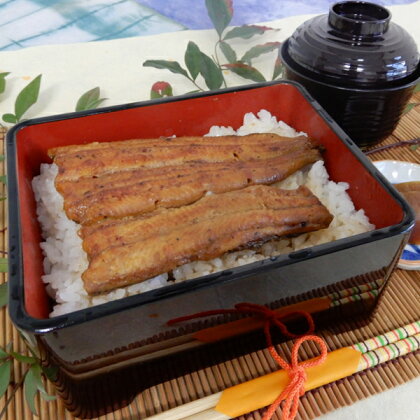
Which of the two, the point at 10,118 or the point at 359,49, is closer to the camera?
the point at 359,49

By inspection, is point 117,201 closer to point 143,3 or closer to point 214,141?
point 214,141

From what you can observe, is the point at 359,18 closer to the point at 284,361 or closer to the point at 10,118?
the point at 284,361

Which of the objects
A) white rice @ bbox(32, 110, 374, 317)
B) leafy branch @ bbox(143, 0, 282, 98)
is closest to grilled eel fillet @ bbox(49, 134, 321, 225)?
white rice @ bbox(32, 110, 374, 317)

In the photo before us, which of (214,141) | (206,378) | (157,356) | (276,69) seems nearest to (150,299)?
(157,356)

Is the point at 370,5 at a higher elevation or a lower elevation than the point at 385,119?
higher

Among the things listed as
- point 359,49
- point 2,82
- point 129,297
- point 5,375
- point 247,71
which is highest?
point 359,49

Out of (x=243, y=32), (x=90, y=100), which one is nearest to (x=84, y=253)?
(x=90, y=100)

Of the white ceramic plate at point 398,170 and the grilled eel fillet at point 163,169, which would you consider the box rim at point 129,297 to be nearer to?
the grilled eel fillet at point 163,169
